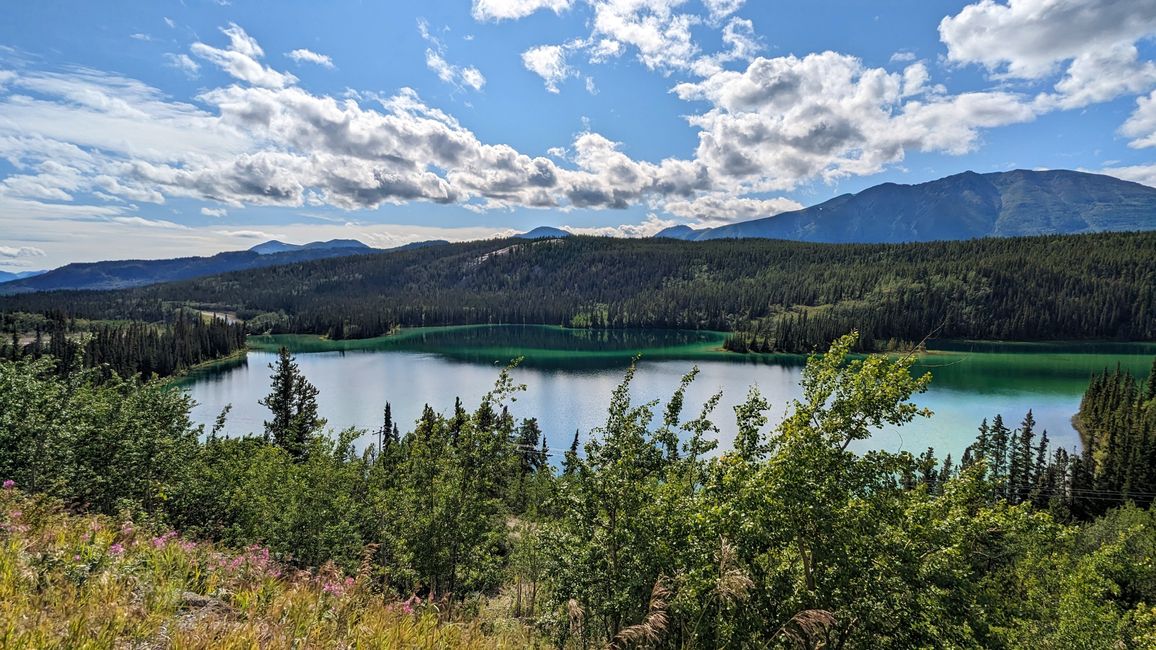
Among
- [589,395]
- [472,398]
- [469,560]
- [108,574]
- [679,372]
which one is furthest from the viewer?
[679,372]

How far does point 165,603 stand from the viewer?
17.1 feet

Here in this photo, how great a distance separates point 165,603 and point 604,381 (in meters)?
111

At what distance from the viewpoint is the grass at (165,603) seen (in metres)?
4.46

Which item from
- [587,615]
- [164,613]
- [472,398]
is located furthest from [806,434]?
[472,398]

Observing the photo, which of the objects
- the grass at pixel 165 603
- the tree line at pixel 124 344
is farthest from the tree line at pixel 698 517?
the tree line at pixel 124 344

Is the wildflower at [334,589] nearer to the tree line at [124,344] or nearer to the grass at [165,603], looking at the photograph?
the grass at [165,603]

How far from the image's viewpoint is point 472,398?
94625 millimetres

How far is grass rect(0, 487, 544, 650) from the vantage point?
446 cm

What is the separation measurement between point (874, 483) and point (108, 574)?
10.1 m

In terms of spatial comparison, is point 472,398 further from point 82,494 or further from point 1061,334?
point 1061,334

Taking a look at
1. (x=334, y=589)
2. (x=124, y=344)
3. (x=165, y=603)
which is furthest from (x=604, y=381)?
(x=165, y=603)

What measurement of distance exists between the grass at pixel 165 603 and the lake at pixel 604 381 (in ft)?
169

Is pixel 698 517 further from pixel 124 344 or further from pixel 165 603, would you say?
pixel 124 344

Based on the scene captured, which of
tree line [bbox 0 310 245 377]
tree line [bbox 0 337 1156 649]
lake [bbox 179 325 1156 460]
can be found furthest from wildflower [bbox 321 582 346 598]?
tree line [bbox 0 310 245 377]
